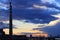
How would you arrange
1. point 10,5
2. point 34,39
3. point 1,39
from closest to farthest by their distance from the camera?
1. point 10,5
2. point 1,39
3. point 34,39

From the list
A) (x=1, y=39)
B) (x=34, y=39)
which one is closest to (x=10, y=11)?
(x=1, y=39)

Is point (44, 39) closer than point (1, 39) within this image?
No

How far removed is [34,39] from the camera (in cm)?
5509

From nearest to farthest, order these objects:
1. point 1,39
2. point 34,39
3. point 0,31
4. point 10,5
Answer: point 10,5 < point 1,39 < point 34,39 < point 0,31

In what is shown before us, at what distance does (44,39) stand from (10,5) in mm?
27946

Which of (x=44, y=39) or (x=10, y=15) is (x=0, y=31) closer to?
(x=44, y=39)

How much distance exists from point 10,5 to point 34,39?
26659mm

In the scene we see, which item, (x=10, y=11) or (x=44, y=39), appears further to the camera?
(x=44, y=39)

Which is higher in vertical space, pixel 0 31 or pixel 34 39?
pixel 0 31

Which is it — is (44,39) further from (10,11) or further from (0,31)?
(10,11)

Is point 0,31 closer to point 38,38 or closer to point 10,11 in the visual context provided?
point 38,38

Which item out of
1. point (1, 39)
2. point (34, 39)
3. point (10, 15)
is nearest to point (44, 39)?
point (34, 39)

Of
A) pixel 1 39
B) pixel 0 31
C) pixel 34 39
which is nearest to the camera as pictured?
pixel 1 39

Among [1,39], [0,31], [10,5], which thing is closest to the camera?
[10,5]
